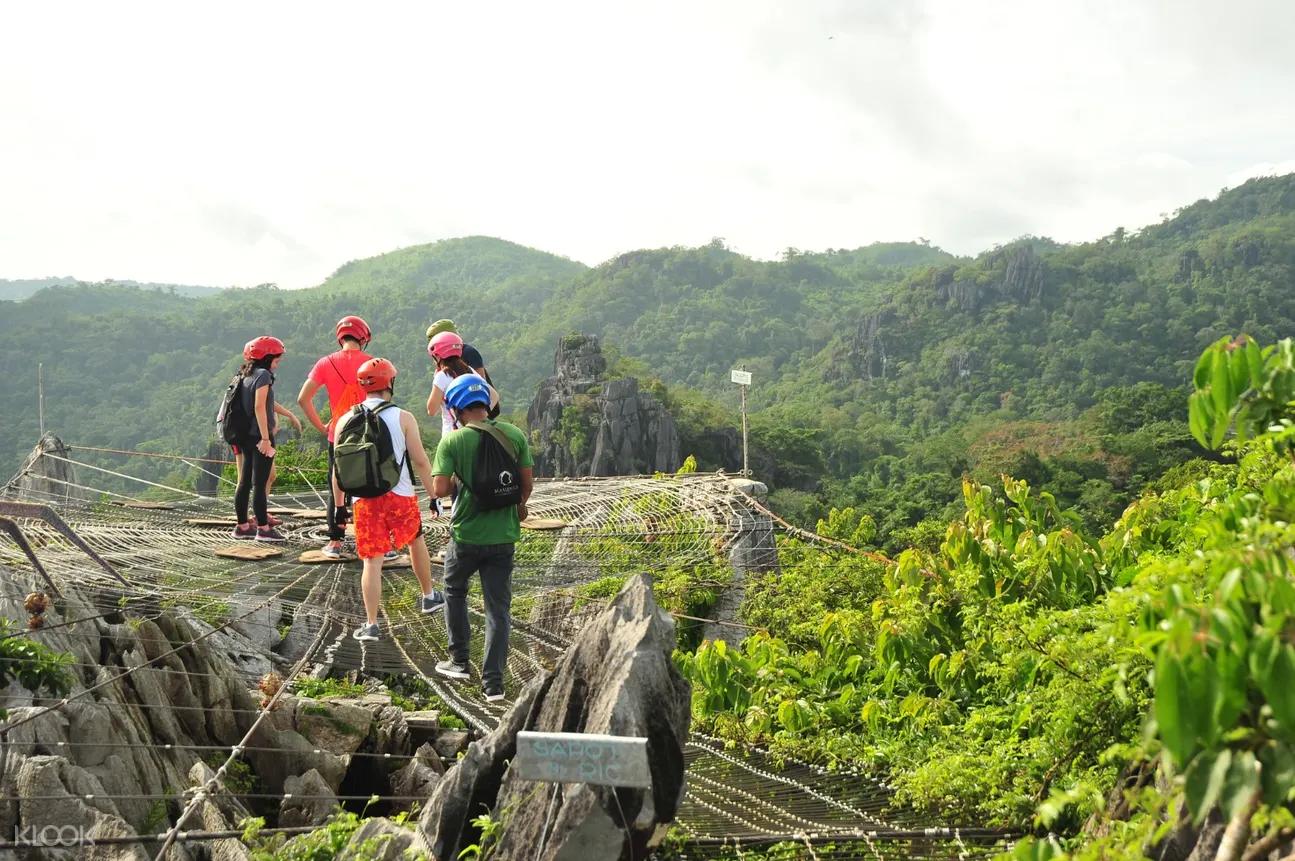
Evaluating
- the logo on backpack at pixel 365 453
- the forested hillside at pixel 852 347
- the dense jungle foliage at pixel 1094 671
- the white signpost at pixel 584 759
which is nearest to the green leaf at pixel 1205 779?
the dense jungle foliage at pixel 1094 671

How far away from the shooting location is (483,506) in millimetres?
3285

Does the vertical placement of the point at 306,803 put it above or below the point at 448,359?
below

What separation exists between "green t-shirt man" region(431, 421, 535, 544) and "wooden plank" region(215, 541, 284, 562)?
5.27 ft

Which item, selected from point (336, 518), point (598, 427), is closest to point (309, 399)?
point (336, 518)

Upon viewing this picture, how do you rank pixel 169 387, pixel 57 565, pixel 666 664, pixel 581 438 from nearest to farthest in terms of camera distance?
pixel 666 664 < pixel 57 565 < pixel 581 438 < pixel 169 387

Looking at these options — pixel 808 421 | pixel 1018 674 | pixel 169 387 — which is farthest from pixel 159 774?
pixel 169 387

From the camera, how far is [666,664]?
2232mm

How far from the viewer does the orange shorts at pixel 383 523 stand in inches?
146

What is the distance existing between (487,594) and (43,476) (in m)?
4.91

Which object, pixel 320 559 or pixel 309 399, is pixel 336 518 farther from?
pixel 309 399

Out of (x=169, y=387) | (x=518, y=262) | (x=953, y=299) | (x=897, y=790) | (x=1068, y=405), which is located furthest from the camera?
(x=518, y=262)

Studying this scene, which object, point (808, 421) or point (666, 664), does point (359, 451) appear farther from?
point (808, 421)

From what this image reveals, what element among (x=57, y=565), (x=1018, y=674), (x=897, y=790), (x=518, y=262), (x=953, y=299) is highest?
(x=518, y=262)

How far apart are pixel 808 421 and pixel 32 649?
144 ft
